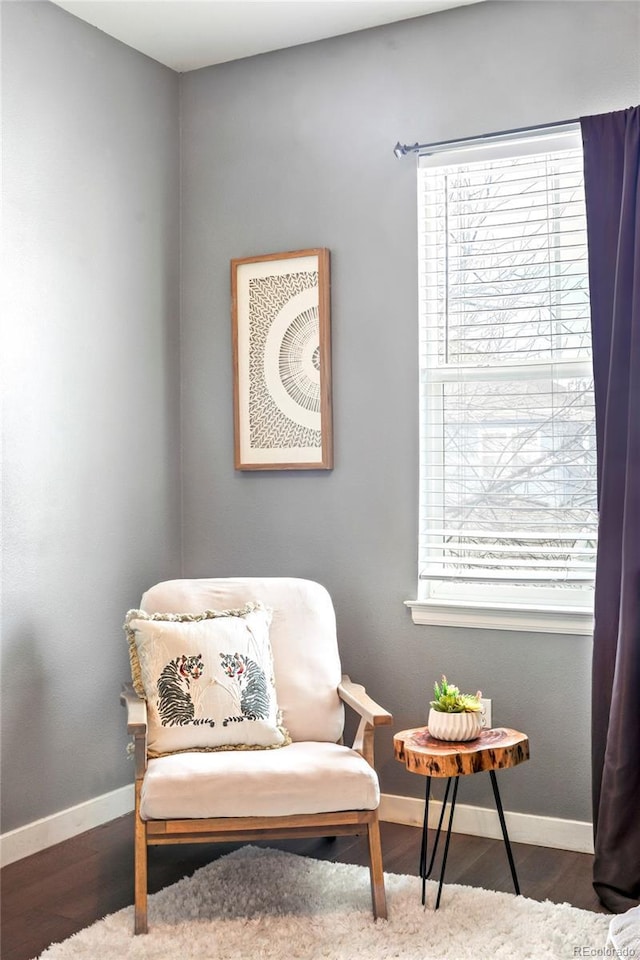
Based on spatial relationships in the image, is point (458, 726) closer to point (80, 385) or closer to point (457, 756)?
point (457, 756)

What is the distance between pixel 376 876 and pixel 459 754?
1.28ft

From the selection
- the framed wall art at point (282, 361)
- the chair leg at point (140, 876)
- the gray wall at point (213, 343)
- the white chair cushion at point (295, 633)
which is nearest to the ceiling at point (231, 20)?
the gray wall at point (213, 343)

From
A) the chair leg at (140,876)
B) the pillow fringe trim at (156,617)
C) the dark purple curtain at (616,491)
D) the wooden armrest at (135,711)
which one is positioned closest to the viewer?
the chair leg at (140,876)

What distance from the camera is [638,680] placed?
2707mm

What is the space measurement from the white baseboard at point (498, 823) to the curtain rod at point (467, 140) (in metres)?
2.22

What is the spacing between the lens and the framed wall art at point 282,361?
3.48 metres

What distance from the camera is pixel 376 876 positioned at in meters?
2.55

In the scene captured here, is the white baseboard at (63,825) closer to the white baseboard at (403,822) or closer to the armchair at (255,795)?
the white baseboard at (403,822)

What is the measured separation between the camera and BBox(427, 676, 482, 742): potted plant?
8.86 feet

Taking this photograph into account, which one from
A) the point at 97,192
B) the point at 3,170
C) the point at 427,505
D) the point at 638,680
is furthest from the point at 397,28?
the point at 638,680

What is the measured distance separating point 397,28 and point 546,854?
2.82 meters

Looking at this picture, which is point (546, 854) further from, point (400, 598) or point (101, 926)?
point (101, 926)

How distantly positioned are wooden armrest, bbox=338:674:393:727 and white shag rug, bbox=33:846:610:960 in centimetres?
49

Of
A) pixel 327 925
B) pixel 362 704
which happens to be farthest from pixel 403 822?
pixel 327 925
